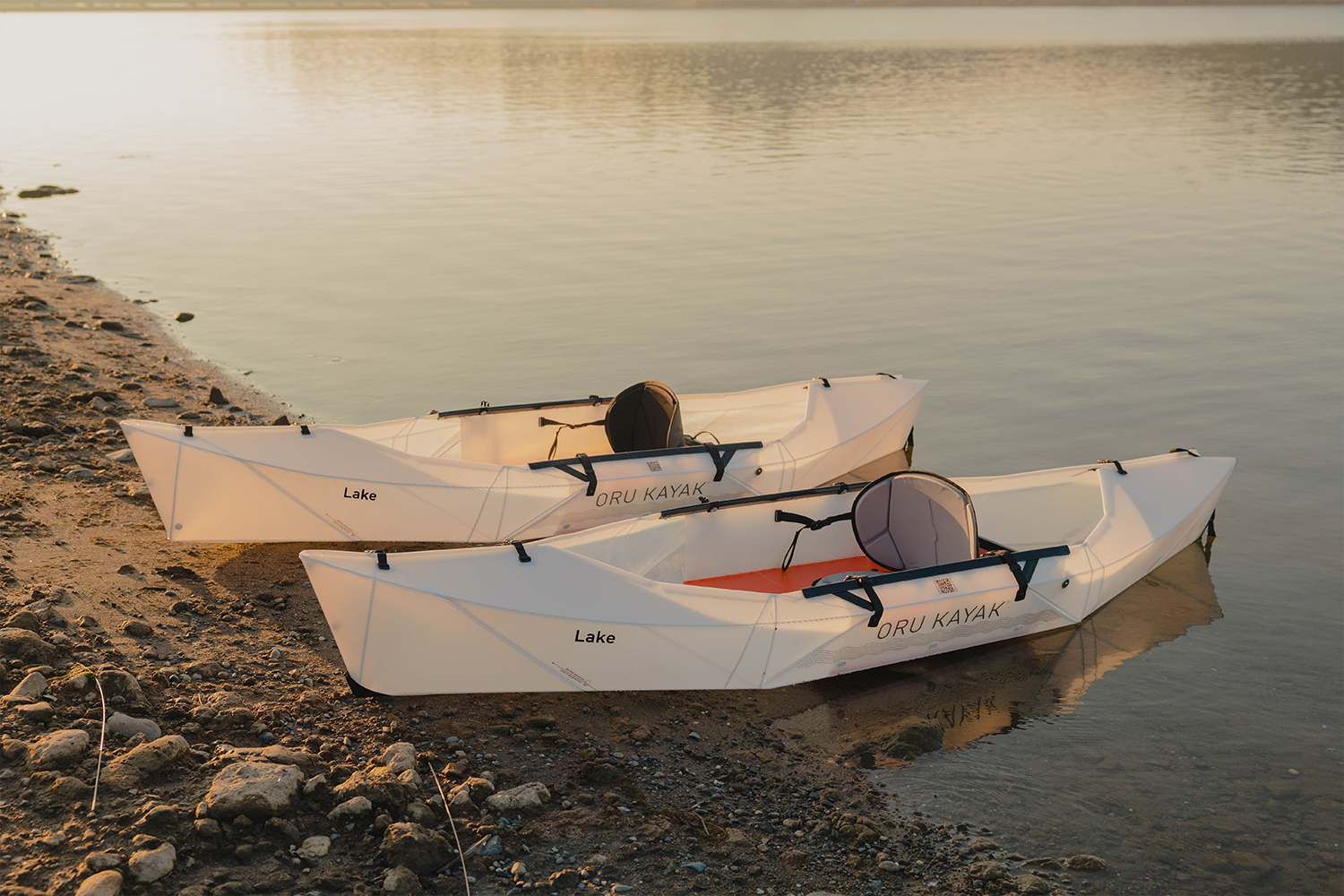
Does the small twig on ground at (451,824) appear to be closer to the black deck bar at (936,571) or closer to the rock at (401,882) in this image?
the rock at (401,882)

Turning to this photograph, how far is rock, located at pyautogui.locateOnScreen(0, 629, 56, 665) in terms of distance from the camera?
195 inches

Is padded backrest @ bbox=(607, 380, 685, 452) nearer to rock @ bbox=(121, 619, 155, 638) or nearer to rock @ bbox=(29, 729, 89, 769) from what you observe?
rock @ bbox=(121, 619, 155, 638)

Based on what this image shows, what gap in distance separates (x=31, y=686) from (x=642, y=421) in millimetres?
4539

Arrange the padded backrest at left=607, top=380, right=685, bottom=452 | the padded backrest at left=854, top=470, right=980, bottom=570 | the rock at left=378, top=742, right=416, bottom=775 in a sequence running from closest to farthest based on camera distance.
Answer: the rock at left=378, top=742, right=416, bottom=775 → the padded backrest at left=854, top=470, right=980, bottom=570 → the padded backrest at left=607, top=380, right=685, bottom=452

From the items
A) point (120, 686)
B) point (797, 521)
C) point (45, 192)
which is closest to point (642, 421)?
point (797, 521)

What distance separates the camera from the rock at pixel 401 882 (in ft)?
13.4

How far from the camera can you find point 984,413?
10.8 metres

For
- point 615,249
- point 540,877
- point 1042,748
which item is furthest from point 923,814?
point 615,249

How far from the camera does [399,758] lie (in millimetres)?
4855

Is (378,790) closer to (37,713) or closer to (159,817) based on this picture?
(159,817)

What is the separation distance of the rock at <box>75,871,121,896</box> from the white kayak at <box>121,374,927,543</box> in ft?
11.3

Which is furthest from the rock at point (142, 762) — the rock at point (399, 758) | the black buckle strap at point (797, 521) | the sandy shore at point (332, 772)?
the black buckle strap at point (797, 521)

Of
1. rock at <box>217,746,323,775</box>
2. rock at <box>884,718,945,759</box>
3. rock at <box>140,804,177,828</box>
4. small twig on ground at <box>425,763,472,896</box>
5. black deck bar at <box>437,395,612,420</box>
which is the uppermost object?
black deck bar at <box>437,395,612,420</box>

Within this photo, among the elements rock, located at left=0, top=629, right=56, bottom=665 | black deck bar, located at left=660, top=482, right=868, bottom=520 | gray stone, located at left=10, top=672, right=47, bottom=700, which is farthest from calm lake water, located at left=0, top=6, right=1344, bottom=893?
rock, located at left=0, top=629, right=56, bottom=665
